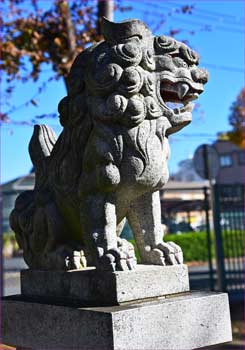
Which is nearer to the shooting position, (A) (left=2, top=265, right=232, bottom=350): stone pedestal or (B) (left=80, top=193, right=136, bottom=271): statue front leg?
(A) (left=2, top=265, right=232, bottom=350): stone pedestal

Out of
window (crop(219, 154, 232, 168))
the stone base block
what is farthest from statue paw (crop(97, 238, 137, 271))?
window (crop(219, 154, 232, 168))

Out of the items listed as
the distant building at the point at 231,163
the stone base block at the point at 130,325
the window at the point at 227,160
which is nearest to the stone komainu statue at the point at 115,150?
the stone base block at the point at 130,325

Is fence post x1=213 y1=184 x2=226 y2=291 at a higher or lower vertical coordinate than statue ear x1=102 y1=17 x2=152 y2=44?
lower

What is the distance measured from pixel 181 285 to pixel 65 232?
706 millimetres

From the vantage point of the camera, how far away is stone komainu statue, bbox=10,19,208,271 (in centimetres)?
208

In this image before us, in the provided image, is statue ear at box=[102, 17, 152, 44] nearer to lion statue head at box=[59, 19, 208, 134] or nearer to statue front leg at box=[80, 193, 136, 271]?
lion statue head at box=[59, 19, 208, 134]

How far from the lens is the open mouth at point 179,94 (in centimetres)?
222

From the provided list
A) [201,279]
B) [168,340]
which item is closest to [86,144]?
[168,340]

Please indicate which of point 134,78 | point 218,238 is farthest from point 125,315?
point 218,238

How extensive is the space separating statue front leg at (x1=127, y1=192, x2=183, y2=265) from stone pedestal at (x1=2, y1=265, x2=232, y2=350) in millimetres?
133

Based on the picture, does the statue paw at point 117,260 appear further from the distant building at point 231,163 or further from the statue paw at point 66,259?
the distant building at point 231,163

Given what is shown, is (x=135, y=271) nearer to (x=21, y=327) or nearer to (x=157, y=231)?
(x=157, y=231)

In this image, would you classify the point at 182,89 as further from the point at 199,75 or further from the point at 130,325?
the point at 130,325

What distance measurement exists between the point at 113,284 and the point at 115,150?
2.11 feet
